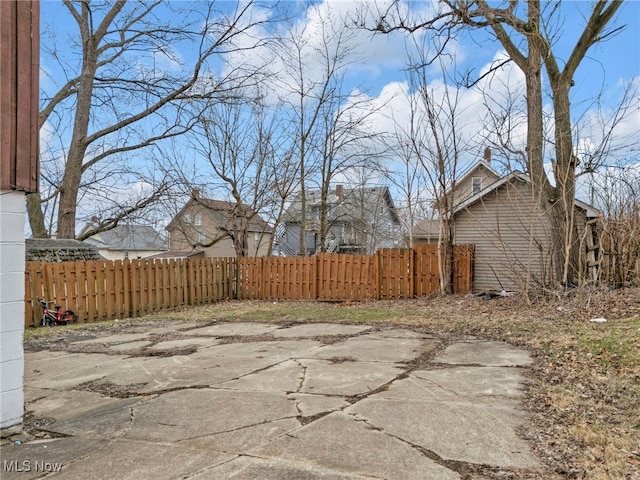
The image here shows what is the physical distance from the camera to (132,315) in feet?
35.5

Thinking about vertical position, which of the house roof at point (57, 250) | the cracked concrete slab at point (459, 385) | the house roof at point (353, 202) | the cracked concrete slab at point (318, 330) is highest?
the house roof at point (353, 202)

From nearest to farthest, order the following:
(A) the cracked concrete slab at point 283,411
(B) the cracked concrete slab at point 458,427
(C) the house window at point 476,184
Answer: (A) the cracked concrete slab at point 283,411 → (B) the cracked concrete slab at point 458,427 → (C) the house window at point 476,184

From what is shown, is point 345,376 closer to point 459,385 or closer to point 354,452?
point 459,385

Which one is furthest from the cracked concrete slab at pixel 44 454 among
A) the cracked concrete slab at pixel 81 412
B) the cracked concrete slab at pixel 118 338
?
the cracked concrete slab at pixel 118 338

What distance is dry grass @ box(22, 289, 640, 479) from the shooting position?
273cm

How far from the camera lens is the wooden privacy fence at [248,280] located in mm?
10086

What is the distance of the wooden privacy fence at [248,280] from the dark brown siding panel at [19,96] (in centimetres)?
710

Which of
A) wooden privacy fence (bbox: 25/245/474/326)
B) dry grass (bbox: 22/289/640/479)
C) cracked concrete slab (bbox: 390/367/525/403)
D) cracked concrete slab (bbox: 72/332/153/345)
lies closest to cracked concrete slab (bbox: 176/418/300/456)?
cracked concrete slab (bbox: 390/367/525/403)

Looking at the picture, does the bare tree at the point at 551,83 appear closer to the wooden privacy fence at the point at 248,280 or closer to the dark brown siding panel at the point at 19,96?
the wooden privacy fence at the point at 248,280

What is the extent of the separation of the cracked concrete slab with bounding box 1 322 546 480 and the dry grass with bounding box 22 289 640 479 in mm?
227

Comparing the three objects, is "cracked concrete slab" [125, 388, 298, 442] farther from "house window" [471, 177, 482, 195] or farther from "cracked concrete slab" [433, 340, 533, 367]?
"house window" [471, 177, 482, 195]

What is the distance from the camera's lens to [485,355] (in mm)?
5340

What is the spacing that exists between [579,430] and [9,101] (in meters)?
4.44

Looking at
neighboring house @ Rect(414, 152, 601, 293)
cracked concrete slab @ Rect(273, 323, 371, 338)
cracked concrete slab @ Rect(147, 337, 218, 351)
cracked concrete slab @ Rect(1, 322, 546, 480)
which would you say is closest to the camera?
cracked concrete slab @ Rect(1, 322, 546, 480)
